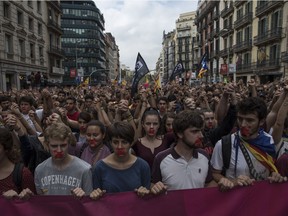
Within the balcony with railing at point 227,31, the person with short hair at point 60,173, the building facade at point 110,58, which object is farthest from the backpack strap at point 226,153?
the building facade at point 110,58

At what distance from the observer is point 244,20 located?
127 feet

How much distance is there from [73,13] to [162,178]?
94.1 meters

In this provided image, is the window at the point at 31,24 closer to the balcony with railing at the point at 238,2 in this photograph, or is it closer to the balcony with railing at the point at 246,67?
the balcony with railing at the point at 246,67

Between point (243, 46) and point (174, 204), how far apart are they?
39701 mm

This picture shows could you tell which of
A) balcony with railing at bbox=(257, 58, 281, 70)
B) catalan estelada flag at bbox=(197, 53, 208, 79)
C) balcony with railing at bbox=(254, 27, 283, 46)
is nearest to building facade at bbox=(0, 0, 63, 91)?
catalan estelada flag at bbox=(197, 53, 208, 79)

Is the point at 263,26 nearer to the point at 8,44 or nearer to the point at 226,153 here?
the point at 8,44

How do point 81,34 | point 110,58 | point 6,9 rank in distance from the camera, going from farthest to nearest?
1. point 110,58
2. point 81,34
3. point 6,9

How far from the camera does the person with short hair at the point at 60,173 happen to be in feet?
8.80

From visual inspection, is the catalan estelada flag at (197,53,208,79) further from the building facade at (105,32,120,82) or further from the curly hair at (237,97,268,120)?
the building facade at (105,32,120,82)

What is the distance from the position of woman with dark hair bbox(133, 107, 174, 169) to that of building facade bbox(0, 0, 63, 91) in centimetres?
2068

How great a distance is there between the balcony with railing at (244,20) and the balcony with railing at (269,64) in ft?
21.2

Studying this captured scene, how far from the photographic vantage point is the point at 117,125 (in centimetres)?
287

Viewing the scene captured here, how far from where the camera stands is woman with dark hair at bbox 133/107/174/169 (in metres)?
3.63

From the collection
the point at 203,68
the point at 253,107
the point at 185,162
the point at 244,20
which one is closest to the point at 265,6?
the point at 244,20
